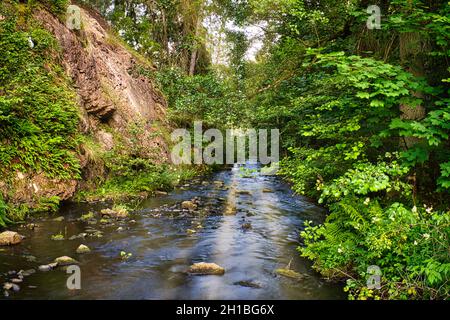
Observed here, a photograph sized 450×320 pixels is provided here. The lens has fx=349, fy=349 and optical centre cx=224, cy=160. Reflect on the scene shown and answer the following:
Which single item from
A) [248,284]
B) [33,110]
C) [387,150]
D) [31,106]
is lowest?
[248,284]

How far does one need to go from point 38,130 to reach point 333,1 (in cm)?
959

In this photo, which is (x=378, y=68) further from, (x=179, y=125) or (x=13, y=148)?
(x=179, y=125)

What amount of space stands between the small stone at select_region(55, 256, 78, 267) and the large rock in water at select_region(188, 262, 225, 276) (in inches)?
84.5

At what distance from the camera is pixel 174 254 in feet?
23.4

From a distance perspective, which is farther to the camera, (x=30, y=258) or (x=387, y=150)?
(x=387, y=150)

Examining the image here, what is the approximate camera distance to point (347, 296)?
5328 mm

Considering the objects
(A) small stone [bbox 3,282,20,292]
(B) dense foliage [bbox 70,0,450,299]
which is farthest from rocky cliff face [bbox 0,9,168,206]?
(B) dense foliage [bbox 70,0,450,299]

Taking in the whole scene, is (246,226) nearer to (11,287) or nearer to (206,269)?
(206,269)

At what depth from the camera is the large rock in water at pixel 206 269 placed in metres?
6.20

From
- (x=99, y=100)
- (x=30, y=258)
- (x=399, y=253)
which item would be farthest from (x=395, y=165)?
(x=99, y=100)

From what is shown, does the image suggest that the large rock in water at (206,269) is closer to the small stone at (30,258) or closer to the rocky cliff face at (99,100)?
the small stone at (30,258)

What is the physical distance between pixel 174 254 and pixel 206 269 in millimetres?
1154
